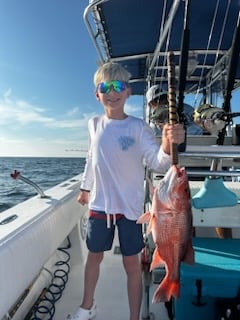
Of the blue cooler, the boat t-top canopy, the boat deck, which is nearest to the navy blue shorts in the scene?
the blue cooler

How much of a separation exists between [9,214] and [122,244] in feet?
2.61

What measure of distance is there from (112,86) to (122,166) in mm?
456

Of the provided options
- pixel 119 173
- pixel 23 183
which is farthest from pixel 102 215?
pixel 23 183

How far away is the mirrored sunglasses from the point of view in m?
1.88

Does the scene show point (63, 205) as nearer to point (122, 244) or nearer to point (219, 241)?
point (122, 244)

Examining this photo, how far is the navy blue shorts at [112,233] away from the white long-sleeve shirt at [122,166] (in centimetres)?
5

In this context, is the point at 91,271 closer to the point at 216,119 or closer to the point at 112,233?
the point at 112,233

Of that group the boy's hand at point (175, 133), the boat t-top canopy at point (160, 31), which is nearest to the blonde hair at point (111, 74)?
the boy's hand at point (175, 133)

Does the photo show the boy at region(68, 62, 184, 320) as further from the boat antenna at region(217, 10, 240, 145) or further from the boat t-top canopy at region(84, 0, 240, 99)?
the boat t-top canopy at region(84, 0, 240, 99)

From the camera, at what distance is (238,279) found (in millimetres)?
1598

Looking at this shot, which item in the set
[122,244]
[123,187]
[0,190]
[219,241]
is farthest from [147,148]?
[0,190]

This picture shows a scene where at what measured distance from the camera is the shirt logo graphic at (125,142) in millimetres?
1903

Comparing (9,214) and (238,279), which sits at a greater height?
(9,214)

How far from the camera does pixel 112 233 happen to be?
2.00 m
